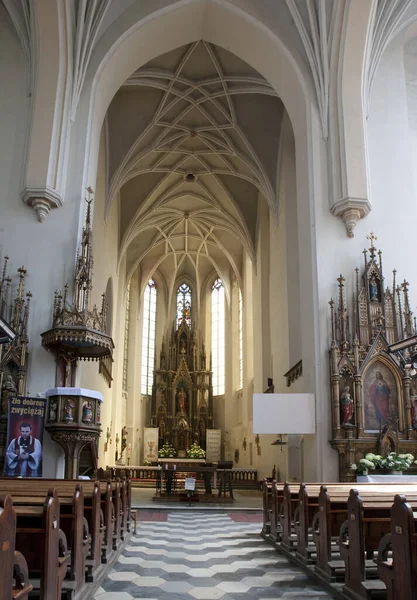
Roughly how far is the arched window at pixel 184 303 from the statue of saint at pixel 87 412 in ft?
65.0

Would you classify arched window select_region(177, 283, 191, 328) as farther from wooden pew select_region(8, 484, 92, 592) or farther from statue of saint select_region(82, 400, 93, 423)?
wooden pew select_region(8, 484, 92, 592)

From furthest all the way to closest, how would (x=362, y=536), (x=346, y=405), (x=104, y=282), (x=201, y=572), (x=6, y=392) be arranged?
(x=104, y=282) < (x=346, y=405) < (x=6, y=392) < (x=201, y=572) < (x=362, y=536)

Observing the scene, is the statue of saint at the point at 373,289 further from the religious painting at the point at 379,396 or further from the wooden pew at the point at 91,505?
the wooden pew at the point at 91,505

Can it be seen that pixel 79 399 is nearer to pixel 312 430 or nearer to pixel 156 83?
pixel 312 430

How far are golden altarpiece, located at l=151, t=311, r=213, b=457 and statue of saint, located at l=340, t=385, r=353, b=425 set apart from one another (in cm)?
1746

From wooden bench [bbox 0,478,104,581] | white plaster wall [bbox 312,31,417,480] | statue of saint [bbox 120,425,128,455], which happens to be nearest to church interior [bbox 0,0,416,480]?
white plaster wall [bbox 312,31,417,480]

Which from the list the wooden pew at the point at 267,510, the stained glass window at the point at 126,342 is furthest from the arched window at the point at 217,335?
the wooden pew at the point at 267,510

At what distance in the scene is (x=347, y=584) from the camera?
507 cm

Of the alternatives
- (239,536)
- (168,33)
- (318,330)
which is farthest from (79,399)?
(168,33)

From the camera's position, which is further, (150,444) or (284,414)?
(150,444)

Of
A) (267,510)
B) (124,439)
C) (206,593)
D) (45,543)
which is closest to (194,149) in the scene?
(124,439)

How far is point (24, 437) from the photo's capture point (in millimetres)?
10297

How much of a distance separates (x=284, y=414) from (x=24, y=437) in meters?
4.69

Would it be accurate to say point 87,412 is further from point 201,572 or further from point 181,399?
point 181,399
